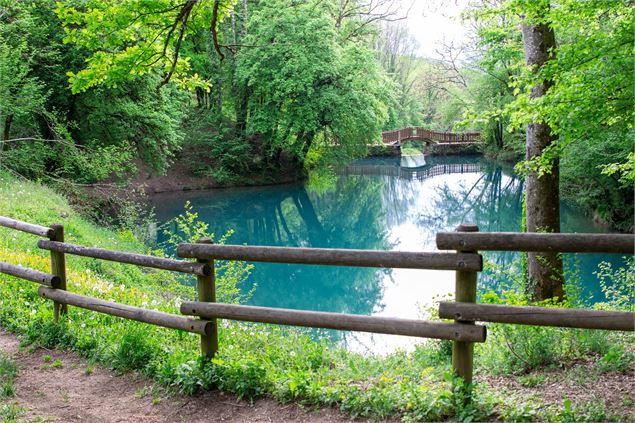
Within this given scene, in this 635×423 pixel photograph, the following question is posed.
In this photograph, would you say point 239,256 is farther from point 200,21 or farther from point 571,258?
point 571,258

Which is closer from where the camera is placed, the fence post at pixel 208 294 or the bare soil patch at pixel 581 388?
the bare soil patch at pixel 581 388

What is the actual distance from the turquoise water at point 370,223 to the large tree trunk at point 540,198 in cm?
52

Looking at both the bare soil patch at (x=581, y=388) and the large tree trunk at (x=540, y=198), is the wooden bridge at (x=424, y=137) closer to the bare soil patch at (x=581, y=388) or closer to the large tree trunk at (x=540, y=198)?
the large tree trunk at (x=540, y=198)

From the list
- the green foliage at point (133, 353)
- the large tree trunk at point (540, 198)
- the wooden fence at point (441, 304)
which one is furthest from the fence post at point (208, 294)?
the large tree trunk at point (540, 198)

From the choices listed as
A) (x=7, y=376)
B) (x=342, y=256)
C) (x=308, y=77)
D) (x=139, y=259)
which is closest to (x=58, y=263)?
(x=7, y=376)

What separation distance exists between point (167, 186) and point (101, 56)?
86.9 feet

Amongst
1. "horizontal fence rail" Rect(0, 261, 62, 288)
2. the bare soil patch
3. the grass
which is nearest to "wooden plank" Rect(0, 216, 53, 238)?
"horizontal fence rail" Rect(0, 261, 62, 288)

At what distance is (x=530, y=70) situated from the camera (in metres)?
8.08

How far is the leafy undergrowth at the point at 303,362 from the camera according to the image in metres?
4.28

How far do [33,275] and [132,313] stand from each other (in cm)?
182

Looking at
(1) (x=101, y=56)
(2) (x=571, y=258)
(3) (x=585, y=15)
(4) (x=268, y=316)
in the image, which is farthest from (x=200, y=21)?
(2) (x=571, y=258)

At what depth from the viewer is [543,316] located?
4.04 metres

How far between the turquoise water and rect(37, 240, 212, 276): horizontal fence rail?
3.53m

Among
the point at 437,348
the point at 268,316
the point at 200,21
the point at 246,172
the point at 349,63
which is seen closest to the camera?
the point at 268,316
